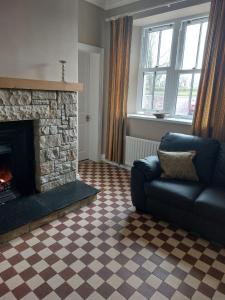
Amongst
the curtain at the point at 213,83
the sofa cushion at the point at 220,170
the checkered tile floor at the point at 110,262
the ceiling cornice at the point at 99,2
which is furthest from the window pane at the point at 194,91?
the ceiling cornice at the point at 99,2

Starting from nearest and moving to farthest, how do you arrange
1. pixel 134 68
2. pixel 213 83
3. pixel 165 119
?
1. pixel 213 83
2. pixel 165 119
3. pixel 134 68

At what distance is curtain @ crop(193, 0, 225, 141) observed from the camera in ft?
8.76

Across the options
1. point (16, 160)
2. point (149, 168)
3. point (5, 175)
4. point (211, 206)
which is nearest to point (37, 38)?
point (16, 160)

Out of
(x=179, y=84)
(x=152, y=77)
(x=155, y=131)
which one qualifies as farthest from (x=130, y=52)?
(x=155, y=131)

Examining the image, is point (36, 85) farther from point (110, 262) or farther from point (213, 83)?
point (213, 83)

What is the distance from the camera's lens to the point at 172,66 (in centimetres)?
352

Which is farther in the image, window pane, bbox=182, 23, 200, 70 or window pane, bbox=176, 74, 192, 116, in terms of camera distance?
A: window pane, bbox=176, 74, 192, 116

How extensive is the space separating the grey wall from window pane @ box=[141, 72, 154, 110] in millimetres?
1025

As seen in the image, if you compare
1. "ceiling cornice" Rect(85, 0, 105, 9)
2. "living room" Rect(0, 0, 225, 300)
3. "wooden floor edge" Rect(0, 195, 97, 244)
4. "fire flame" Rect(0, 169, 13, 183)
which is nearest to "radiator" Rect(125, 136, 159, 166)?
"living room" Rect(0, 0, 225, 300)

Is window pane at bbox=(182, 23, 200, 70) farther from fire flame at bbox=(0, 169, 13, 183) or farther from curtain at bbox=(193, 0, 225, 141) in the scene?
fire flame at bbox=(0, 169, 13, 183)

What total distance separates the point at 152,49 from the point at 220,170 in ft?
7.95

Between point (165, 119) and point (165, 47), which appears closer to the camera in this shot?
point (165, 119)

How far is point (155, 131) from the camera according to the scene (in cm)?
365

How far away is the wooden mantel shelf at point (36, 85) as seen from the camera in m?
2.12
